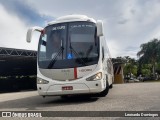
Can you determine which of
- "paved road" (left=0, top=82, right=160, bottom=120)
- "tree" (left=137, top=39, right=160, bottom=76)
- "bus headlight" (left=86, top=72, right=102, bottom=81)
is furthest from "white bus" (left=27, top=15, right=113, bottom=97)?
"tree" (left=137, top=39, right=160, bottom=76)

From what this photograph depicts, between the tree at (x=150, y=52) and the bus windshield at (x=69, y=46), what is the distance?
5486 cm

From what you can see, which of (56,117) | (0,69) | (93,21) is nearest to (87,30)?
(93,21)

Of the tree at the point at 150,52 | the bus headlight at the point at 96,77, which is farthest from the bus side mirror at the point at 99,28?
the tree at the point at 150,52

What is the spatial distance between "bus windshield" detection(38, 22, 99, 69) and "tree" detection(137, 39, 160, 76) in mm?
54862

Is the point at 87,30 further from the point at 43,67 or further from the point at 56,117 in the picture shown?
the point at 56,117

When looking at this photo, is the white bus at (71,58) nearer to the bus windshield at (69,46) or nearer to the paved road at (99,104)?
the bus windshield at (69,46)

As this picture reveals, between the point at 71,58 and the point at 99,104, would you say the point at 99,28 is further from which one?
the point at 99,104

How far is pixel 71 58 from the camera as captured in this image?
10.2 m

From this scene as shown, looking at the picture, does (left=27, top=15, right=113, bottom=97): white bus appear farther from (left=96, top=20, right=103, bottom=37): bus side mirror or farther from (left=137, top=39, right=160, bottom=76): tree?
(left=137, top=39, right=160, bottom=76): tree

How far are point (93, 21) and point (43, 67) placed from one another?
2397mm

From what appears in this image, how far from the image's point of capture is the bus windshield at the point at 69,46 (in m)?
10.1

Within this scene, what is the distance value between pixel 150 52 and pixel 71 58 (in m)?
56.7

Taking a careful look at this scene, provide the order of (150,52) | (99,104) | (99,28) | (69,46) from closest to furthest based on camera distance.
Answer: (99,104) → (99,28) → (69,46) → (150,52)

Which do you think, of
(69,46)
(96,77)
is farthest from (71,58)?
(96,77)
